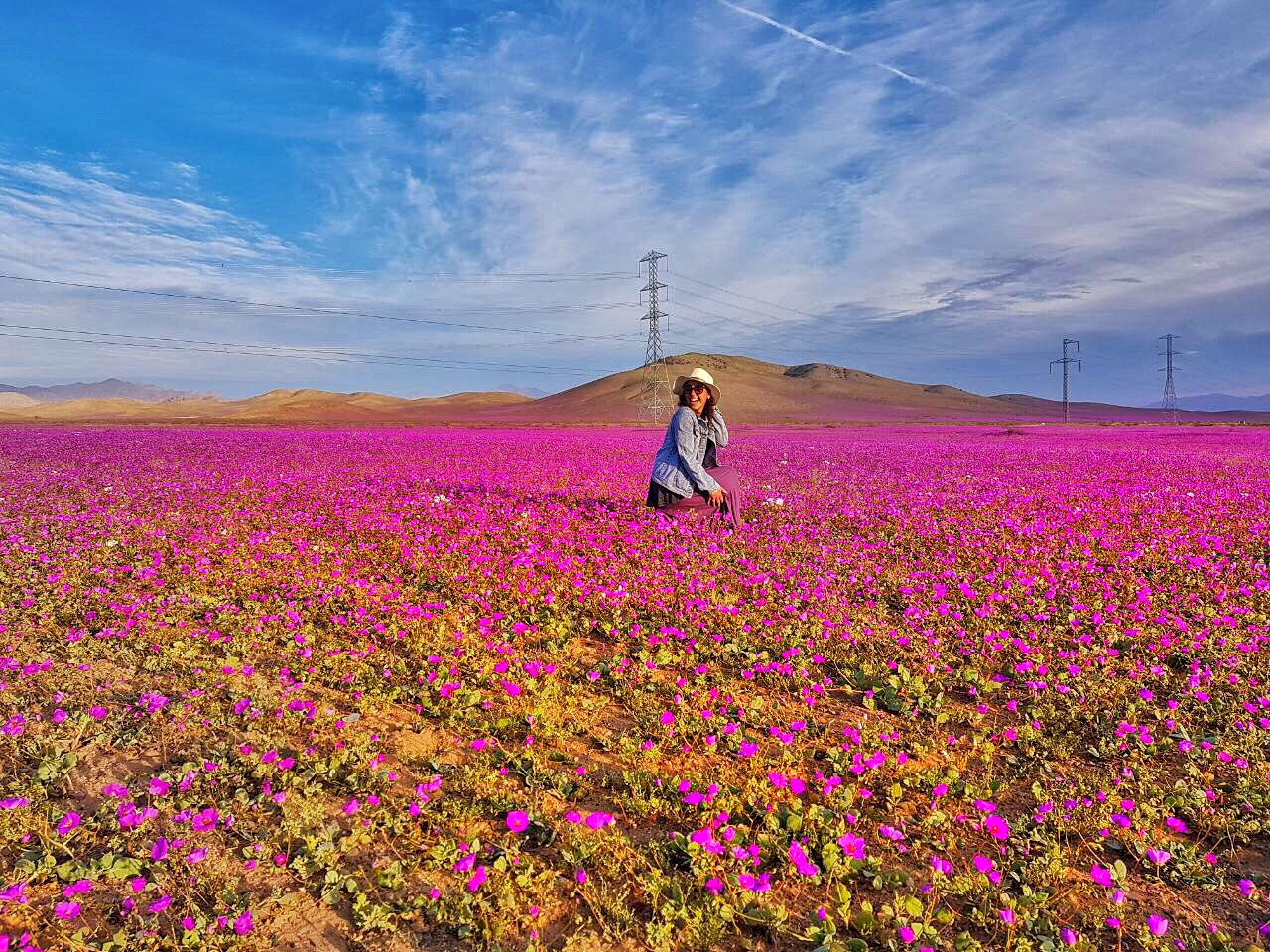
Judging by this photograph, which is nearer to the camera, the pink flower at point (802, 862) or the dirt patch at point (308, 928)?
the dirt patch at point (308, 928)

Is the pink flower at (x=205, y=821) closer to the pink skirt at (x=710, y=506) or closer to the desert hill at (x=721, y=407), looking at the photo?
the pink skirt at (x=710, y=506)

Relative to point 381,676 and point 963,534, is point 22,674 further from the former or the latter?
point 963,534

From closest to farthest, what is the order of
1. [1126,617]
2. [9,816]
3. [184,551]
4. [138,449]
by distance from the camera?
1. [9,816]
2. [1126,617]
3. [184,551]
4. [138,449]

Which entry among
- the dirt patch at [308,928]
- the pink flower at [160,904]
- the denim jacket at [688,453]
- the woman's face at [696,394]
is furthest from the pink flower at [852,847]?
the woman's face at [696,394]

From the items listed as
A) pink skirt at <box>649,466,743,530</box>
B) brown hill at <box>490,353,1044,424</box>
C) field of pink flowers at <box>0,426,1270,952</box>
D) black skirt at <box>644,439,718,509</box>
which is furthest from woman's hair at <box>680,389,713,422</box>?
brown hill at <box>490,353,1044,424</box>

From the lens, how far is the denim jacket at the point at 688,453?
1012cm

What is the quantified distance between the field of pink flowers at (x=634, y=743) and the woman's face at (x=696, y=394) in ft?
7.05

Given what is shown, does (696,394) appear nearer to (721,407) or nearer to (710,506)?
(710,506)

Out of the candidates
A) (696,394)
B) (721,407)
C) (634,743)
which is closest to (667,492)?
(696,394)

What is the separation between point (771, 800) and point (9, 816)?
4143mm

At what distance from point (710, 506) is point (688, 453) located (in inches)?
41.5

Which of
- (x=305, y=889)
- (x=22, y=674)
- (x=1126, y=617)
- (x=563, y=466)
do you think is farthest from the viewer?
(x=563, y=466)

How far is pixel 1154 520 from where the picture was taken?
11.8 m

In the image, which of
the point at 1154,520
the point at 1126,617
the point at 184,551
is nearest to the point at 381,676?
the point at 184,551
